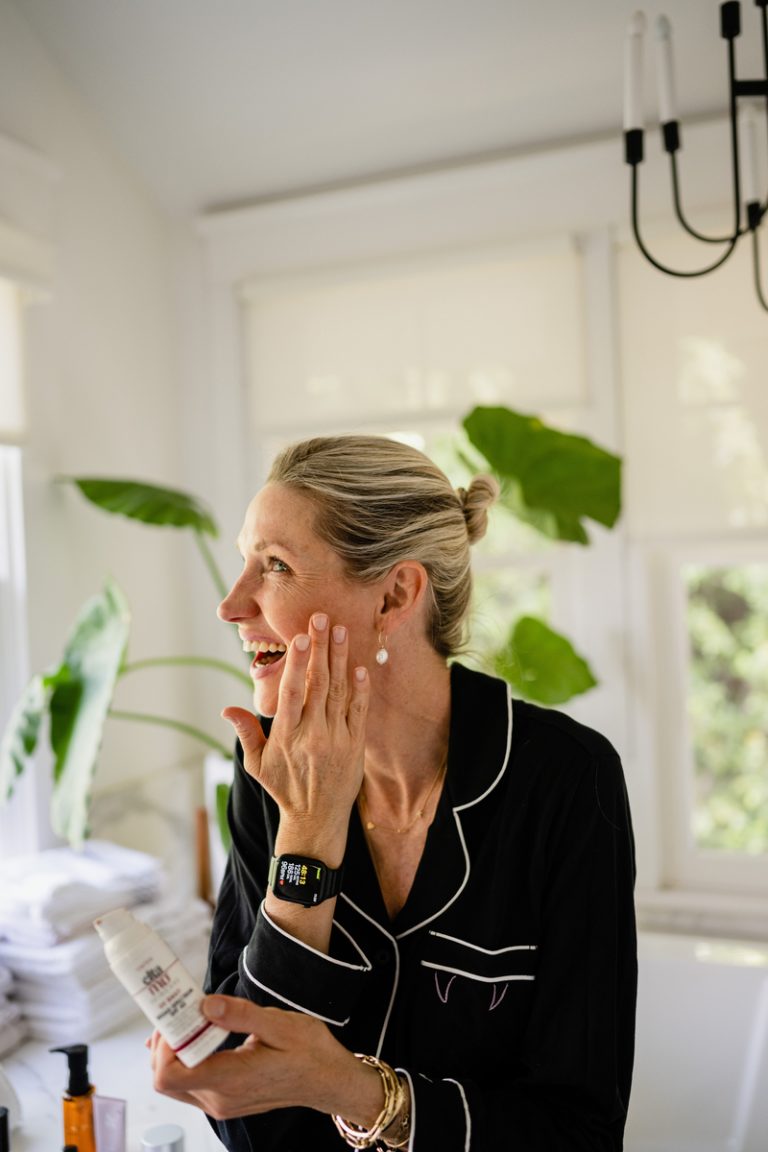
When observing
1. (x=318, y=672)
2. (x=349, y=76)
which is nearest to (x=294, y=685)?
(x=318, y=672)

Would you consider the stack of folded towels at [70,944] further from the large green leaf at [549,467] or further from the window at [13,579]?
the large green leaf at [549,467]

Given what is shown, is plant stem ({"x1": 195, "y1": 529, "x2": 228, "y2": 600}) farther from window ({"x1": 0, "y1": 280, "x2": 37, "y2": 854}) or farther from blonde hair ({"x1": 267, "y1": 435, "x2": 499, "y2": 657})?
blonde hair ({"x1": 267, "y1": 435, "x2": 499, "y2": 657})

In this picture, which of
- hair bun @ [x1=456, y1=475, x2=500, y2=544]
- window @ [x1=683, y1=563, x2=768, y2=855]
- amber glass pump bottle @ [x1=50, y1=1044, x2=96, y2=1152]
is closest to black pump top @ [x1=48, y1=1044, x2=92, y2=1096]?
amber glass pump bottle @ [x1=50, y1=1044, x2=96, y2=1152]

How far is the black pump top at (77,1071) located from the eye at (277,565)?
0.67 metres

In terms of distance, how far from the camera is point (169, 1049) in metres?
0.89

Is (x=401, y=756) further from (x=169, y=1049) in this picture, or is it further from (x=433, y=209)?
(x=433, y=209)

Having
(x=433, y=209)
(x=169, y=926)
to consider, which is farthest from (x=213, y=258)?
(x=169, y=926)

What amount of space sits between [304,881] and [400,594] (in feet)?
1.17

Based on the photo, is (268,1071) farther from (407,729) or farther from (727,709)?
(727,709)

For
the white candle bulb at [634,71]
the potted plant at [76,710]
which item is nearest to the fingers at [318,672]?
the potted plant at [76,710]

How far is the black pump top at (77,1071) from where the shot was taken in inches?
51.6

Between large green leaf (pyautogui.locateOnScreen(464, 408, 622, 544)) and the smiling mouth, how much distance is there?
96cm

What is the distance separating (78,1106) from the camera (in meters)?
1.30

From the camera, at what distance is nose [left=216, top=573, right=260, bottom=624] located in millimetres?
1222
